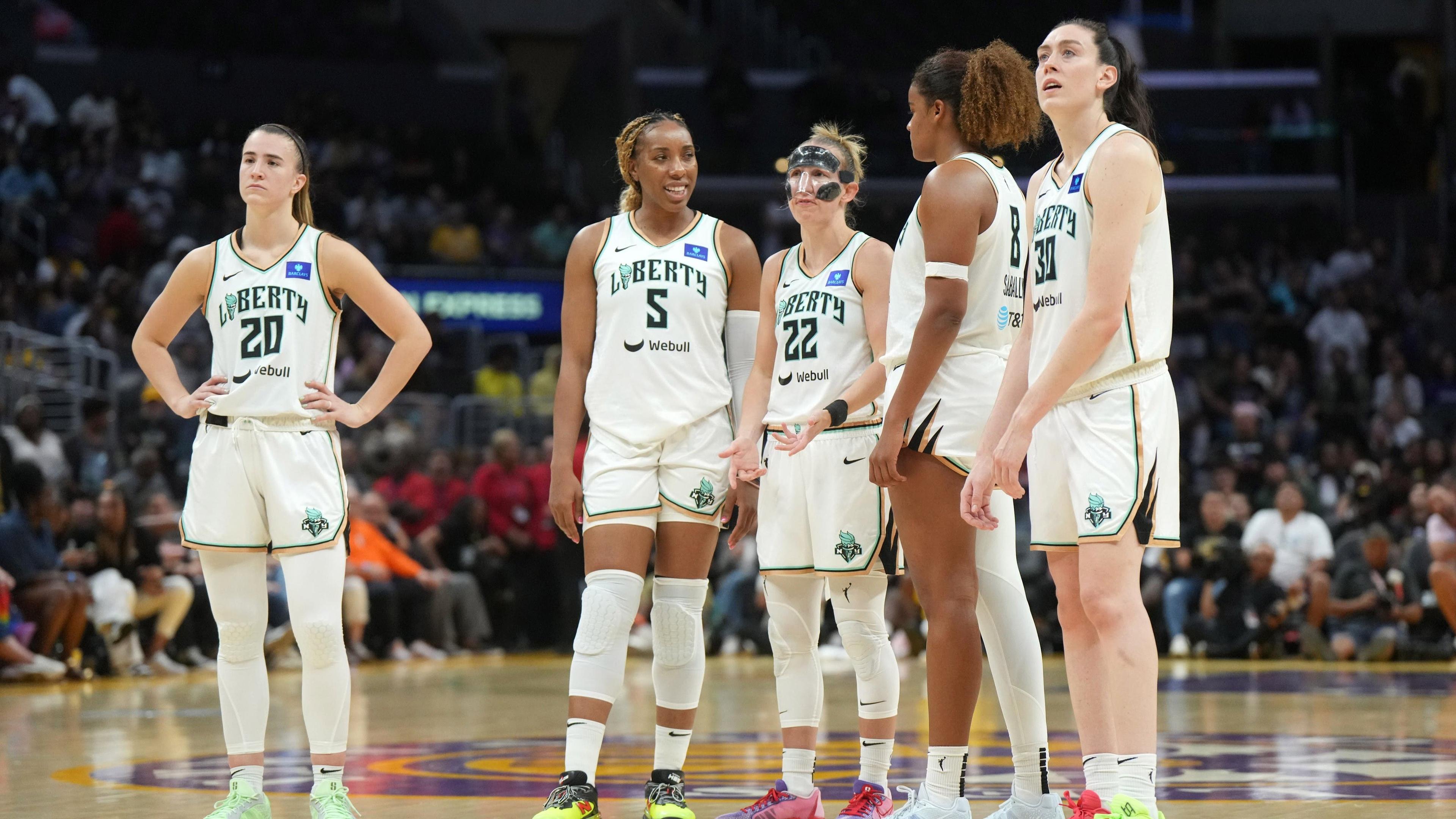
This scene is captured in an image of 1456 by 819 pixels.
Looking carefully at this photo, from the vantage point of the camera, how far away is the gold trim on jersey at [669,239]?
Answer: 5.63 metres

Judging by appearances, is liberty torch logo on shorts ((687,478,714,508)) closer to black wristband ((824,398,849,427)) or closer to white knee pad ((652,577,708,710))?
white knee pad ((652,577,708,710))

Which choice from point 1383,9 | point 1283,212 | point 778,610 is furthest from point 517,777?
point 1383,9

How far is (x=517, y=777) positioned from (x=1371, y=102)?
19.7 meters

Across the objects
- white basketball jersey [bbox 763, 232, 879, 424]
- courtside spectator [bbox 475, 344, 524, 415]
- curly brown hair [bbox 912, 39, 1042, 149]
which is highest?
courtside spectator [bbox 475, 344, 524, 415]

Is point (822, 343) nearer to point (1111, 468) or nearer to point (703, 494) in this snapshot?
point (703, 494)

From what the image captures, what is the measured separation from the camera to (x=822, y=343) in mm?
5598

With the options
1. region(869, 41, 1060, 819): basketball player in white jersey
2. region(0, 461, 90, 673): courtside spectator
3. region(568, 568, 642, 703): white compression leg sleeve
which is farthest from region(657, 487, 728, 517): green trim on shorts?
→ region(0, 461, 90, 673): courtside spectator

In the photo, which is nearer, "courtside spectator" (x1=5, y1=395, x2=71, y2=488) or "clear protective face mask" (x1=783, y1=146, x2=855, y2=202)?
"clear protective face mask" (x1=783, y1=146, x2=855, y2=202)

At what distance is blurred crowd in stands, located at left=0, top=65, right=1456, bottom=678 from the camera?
13.0 meters

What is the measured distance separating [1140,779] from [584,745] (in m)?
1.71

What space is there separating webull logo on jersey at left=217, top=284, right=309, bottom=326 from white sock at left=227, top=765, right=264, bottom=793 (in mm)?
1427

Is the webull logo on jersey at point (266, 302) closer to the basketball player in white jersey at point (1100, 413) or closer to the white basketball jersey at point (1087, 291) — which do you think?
the basketball player in white jersey at point (1100, 413)

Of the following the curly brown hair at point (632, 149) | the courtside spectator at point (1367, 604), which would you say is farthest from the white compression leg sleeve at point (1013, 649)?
the courtside spectator at point (1367, 604)

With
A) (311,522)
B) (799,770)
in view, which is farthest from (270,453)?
(799,770)
